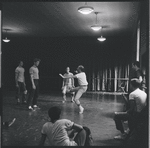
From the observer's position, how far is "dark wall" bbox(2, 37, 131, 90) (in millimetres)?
13461

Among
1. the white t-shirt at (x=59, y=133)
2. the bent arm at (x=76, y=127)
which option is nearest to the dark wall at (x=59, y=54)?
the bent arm at (x=76, y=127)

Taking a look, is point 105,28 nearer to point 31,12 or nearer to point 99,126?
point 31,12

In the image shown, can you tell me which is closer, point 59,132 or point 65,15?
point 59,132

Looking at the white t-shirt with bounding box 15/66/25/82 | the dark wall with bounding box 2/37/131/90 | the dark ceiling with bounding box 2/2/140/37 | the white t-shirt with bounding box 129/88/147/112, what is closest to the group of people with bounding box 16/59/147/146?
the white t-shirt with bounding box 129/88/147/112

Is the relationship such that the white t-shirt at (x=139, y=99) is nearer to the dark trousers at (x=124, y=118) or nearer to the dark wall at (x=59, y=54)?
the dark trousers at (x=124, y=118)

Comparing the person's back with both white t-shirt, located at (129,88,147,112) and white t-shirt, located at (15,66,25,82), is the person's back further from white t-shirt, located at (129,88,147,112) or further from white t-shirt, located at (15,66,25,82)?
white t-shirt, located at (15,66,25,82)

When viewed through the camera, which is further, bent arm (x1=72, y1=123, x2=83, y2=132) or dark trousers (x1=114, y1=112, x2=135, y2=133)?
dark trousers (x1=114, y1=112, x2=135, y2=133)

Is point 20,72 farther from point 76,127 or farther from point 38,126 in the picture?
point 76,127

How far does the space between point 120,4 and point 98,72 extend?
23.8 ft

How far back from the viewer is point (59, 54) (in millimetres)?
13992

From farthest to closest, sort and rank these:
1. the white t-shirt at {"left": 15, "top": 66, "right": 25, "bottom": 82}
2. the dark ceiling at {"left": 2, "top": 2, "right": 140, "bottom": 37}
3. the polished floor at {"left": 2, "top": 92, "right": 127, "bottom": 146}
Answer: the white t-shirt at {"left": 15, "top": 66, "right": 25, "bottom": 82}, the dark ceiling at {"left": 2, "top": 2, "right": 140, "bottom": 37}, the polished floor at {"left": 2, "top": 92, "right": 127, "bottom": 146}

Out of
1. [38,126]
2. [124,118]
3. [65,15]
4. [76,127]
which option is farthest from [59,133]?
[65,15]

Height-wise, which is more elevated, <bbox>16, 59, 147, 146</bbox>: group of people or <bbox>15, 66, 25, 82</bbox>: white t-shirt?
<bbox>15, 66, 25, 82</bbox>: white t-shirt

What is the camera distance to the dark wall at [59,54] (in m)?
13.5
